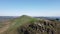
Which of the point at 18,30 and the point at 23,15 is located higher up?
the point at 23,15

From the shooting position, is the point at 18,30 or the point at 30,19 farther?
the point at 30,19

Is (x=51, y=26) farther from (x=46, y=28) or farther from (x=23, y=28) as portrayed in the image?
(x=23, y=28)

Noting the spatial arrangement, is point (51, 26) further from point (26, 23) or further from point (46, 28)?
point (26, 23)

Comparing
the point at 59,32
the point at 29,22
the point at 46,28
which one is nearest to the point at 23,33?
the point at 29,22

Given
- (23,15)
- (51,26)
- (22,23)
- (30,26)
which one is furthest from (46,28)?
(23,15)

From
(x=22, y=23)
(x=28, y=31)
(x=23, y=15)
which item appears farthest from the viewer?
(x=23, y=15)

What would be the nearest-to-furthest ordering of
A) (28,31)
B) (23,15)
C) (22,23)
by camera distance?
(28,31)
(22,23)
(23,15)

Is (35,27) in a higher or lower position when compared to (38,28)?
higher
